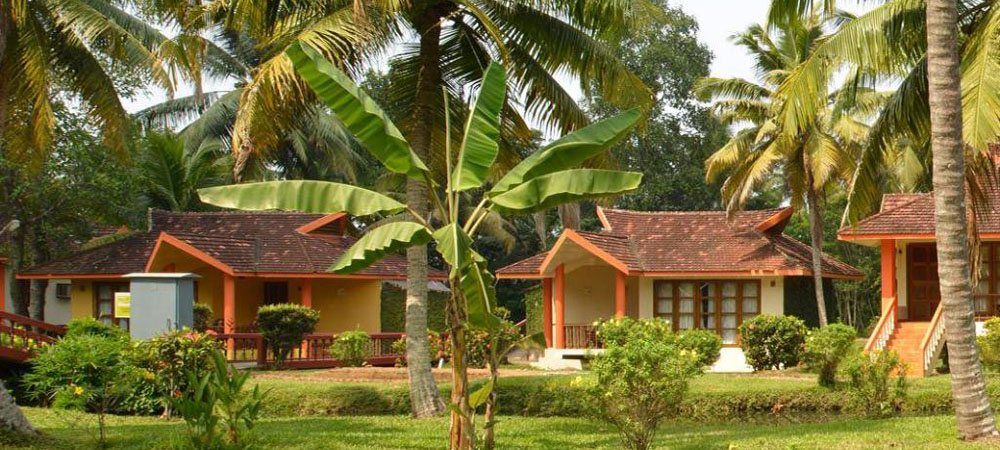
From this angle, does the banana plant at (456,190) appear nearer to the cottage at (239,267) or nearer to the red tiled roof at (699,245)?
the cottage at (239,267)

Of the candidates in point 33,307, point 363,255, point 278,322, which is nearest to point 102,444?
point 363,255

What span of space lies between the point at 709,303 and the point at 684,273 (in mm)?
1439

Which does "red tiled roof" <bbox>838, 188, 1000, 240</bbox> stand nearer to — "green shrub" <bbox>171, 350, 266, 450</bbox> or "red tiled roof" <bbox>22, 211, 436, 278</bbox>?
"red tiled roof" <bbox>22, 211, 436, 278</bbox>

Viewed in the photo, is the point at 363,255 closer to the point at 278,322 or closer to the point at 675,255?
the point at 278,322

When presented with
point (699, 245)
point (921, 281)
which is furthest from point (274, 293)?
point (921, 281)

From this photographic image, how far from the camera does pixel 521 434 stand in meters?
13.9

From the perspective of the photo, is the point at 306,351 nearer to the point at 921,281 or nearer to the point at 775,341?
the point at 775,341

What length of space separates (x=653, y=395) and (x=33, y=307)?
2509cm

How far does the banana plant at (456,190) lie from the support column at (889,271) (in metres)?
14.7

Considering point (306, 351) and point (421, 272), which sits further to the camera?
point (306, 351)

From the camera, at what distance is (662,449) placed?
12.3 metres

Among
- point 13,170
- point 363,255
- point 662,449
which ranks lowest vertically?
point 662,449

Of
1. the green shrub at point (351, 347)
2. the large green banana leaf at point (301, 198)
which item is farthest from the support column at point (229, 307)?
the large green banana leaf at point (301, 198)

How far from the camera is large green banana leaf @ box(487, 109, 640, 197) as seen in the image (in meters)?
11.1
